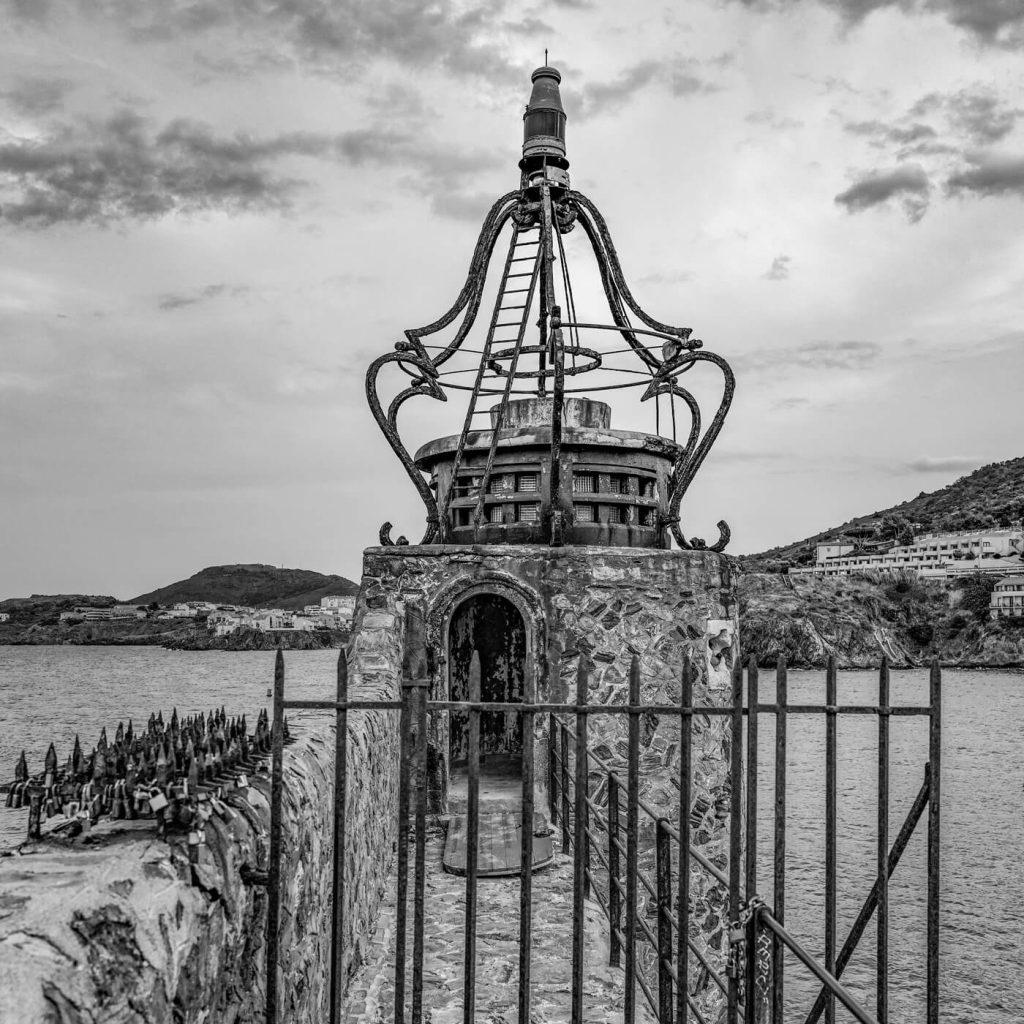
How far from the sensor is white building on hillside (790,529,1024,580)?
113750mm

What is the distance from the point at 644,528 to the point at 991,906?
19.7 metres

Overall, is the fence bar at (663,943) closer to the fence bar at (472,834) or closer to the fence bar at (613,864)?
the fence bar at (613,864)

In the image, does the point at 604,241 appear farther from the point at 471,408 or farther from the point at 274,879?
Result: the point at 274,879

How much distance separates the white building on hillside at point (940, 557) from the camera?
373 ft

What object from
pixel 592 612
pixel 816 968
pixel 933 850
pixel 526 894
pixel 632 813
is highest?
pixel 592 612

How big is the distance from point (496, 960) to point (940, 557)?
4902 inches

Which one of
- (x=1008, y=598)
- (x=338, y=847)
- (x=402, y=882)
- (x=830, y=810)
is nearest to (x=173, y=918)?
(x=338, y=847)

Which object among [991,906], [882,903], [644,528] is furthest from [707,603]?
[991,906]

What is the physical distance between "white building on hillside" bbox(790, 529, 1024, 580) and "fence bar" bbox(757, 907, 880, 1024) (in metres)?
116

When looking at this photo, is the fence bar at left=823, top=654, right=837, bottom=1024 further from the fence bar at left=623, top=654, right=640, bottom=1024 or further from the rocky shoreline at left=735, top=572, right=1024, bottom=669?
the rocky shoreline at left=735, top=572, right=1024, bottom=669

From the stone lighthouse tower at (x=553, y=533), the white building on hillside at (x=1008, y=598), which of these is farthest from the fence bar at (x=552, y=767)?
the white building on hillside at (x=1008, y=598)

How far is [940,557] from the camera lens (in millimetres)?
119938

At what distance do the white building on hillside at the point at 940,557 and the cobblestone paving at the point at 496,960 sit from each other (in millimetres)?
113962

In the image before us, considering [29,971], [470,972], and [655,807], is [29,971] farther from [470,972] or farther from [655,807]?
[655,807]
